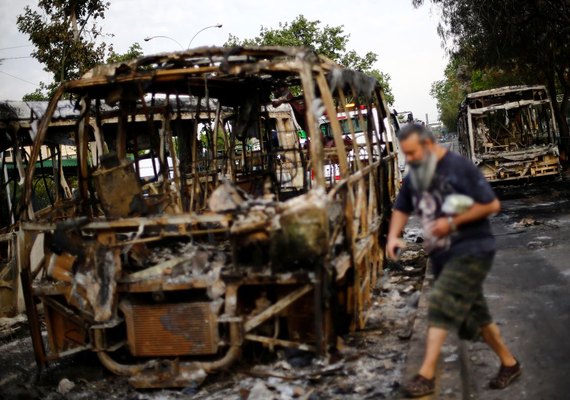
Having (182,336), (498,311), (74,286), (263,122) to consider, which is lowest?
(498,311)

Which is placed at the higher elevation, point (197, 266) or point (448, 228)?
point (448, 228)

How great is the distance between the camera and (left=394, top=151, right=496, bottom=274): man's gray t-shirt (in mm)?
3295

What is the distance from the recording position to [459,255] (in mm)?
3369

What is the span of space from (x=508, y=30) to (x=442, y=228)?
15.9 meters

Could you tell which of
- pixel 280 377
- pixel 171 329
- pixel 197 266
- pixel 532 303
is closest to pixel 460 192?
pixel 280 377

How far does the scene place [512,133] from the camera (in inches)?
725

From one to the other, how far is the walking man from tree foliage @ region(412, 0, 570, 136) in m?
14.6

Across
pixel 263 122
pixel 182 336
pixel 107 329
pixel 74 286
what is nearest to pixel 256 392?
pixel 182 336

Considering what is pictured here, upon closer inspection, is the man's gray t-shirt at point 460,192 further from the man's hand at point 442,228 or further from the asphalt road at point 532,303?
the asphalt road at point 532,303

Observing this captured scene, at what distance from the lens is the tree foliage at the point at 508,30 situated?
1652cm

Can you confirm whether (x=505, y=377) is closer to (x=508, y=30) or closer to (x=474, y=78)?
(x=508, y=30)

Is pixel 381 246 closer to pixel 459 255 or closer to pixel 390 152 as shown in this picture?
pixel 390 152

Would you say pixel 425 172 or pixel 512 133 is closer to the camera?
pixel 425 172

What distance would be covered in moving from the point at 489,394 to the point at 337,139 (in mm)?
2172
